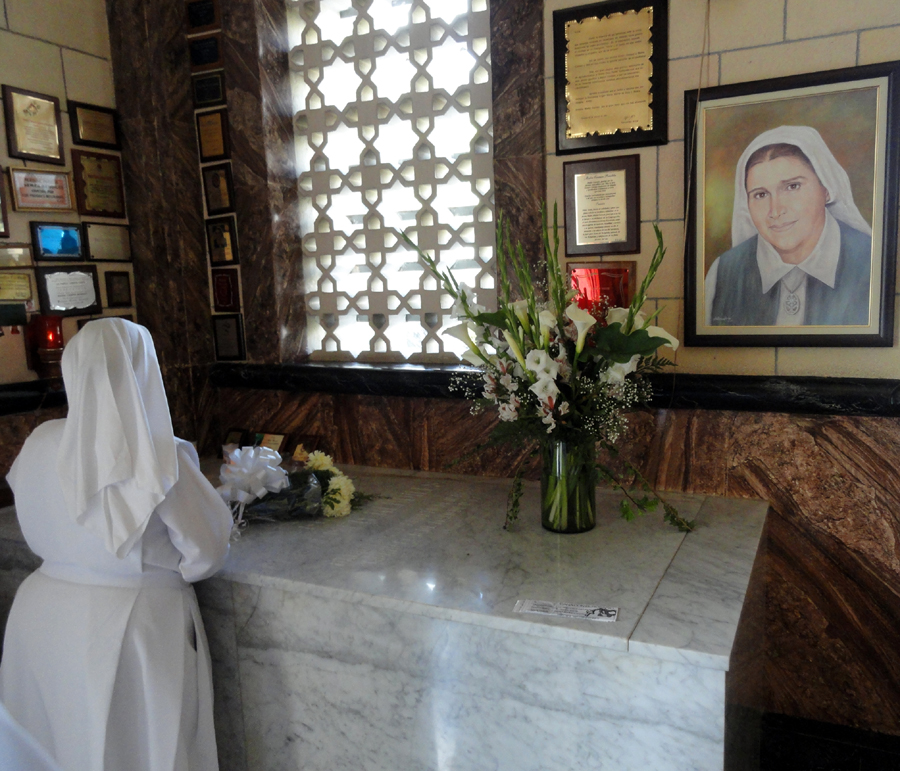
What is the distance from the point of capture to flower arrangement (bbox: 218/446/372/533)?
2385mm

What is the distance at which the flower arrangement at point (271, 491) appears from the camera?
238 cm

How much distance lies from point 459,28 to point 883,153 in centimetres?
150

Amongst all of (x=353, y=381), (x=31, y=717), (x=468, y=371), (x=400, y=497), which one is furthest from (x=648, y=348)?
(x=31, y=717)

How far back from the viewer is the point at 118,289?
3.08m

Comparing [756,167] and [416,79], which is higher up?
[416,79]

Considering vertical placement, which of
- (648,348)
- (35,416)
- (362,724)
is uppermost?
(648,348)

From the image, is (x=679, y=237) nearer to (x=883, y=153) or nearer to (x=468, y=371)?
(x=883, y=153)

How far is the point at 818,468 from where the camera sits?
2266mm

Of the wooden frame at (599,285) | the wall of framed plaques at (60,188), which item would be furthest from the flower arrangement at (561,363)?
the wall of framed plaques at (60,188)

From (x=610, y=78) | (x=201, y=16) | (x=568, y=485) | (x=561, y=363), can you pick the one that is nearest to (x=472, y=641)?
(x=568, y=485)

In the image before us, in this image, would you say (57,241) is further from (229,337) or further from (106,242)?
(229,337)

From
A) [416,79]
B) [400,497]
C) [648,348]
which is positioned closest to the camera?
[648,348]

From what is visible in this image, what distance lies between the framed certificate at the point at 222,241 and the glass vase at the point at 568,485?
5.69 feet

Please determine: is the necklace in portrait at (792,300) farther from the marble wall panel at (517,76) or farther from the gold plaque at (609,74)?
the marble wall panel at (517,76)
